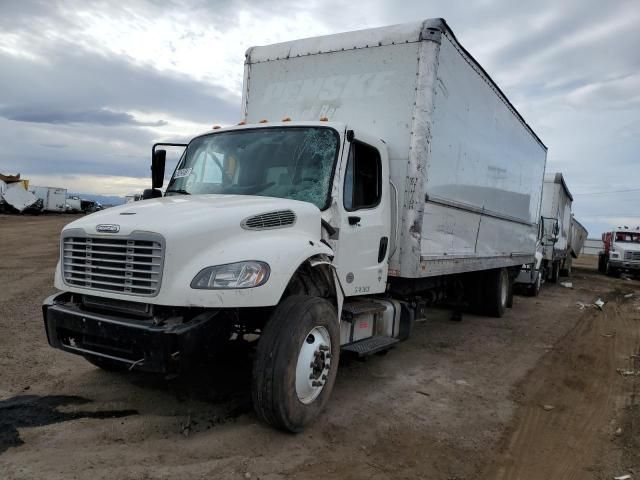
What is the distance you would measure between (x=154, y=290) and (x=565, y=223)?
838 inches

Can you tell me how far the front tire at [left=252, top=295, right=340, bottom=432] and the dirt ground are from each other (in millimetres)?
235

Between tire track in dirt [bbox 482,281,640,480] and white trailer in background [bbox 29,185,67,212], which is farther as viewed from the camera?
white trailer in background [bbox 29,185,67,212]

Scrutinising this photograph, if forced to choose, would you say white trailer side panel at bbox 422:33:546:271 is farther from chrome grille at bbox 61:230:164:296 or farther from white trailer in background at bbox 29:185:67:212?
white trailer in background at bbox 29:185:67:212

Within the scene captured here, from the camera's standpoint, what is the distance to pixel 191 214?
3930 mm

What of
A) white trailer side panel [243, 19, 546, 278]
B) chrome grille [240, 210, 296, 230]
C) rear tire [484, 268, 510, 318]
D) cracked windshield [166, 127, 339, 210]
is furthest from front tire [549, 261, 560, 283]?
chrome grille [240, 210, 296, 230]

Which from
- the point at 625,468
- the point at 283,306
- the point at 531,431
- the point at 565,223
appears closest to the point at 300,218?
the point at 283,306

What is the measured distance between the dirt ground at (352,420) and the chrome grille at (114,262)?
113cm

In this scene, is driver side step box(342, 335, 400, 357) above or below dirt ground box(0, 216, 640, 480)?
above

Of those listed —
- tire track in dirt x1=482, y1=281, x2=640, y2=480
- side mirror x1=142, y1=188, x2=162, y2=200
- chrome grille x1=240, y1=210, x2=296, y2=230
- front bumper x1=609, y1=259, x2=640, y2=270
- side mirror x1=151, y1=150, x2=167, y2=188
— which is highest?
side mirror x1=151, y1=150, x2=167, y2=188

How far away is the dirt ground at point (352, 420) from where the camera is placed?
3594 mm

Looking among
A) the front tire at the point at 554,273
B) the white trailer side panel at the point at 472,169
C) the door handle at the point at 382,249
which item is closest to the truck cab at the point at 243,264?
the door handle at the point at 382,249

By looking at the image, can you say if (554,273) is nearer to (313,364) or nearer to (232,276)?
(313,364)

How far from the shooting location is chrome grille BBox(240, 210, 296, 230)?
4.05m

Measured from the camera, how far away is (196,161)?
538 cm
